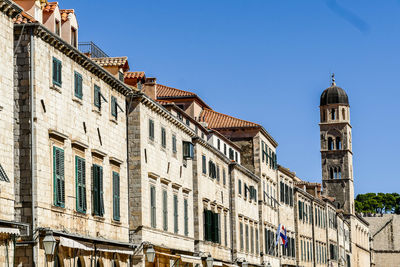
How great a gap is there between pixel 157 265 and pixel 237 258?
53.1ft

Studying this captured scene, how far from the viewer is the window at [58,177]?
27366 millimetres

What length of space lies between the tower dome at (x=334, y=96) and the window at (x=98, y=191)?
10438 cm

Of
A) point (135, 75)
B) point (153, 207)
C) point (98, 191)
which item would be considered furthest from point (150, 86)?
point (98, 191)

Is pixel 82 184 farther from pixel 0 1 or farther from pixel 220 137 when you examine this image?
pixel 220 137

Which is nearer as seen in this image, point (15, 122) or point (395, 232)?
point (15, 122)

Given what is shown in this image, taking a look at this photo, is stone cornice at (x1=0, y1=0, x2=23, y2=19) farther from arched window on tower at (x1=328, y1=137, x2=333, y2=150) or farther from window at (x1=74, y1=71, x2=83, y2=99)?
arched window on tower at (x1=328, y1=137, x2=333, y2=150)

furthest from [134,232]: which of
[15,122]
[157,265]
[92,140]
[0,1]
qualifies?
[0,1]

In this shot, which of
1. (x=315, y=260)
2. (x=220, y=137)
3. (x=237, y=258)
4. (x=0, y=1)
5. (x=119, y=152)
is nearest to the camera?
(x=0, y=1)

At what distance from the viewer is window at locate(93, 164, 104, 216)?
31.2 metres

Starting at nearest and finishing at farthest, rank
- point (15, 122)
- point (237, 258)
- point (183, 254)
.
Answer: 1. point (15, 122)
2. point (183, 254)
3. point (237, 258)

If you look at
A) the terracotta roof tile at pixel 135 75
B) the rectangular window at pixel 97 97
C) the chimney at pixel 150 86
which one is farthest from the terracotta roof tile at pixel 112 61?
the chimney at pixel 150 86

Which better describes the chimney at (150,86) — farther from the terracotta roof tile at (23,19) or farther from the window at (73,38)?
the terracotta roof tile at (23,19)

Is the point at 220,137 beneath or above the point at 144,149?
above

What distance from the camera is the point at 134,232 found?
36.0 m
